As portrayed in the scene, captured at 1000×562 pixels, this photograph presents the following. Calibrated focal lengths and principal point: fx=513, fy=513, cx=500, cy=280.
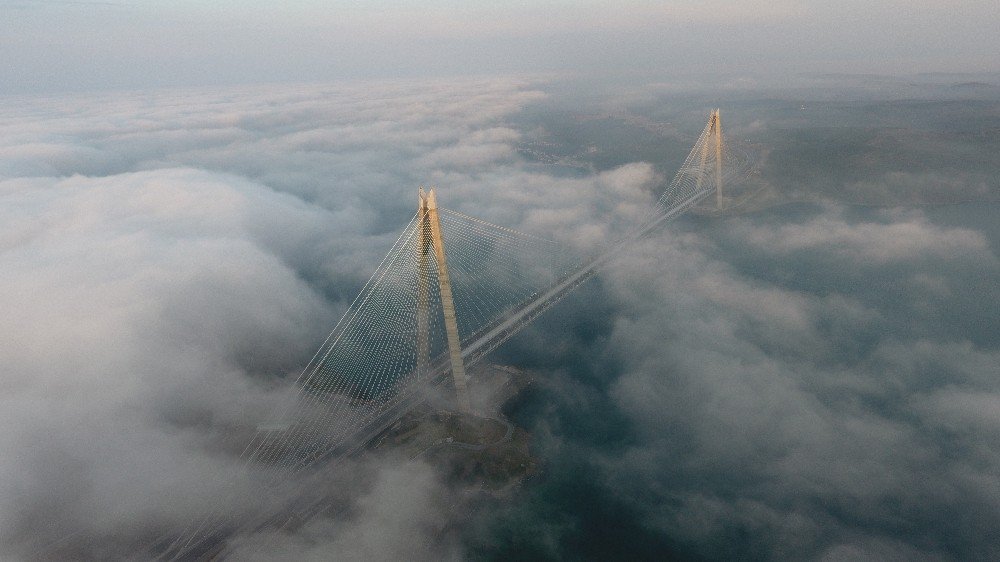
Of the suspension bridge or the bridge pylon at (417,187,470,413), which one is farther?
the suspension bridge

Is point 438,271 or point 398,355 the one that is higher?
point 438,271

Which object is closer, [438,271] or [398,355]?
[438,271]

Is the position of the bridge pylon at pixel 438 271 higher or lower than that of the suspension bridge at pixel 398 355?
higher

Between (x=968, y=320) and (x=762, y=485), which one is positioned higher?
(x=968, y=320)

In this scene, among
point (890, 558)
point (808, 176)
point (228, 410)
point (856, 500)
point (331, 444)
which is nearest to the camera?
point (890, 558)

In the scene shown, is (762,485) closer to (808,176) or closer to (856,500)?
(856,500)

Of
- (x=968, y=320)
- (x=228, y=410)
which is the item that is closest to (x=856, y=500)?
(x=968, y=320)

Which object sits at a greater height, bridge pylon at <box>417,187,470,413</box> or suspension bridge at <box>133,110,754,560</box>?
bridge pylon at <box>417,187,470,413</box>

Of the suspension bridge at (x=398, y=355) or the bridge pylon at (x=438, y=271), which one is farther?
the suspension bridge at (x=398, y=355)
